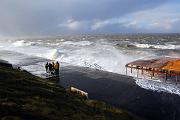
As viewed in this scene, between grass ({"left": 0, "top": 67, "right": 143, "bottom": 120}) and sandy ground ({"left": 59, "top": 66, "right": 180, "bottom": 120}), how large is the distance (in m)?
2.94

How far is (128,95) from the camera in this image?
25.0 m

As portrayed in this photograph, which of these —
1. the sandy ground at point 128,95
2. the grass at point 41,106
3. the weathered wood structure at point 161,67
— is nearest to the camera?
the grass at point 41,106

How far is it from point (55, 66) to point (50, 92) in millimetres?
13851

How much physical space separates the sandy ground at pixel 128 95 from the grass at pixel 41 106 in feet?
9.65

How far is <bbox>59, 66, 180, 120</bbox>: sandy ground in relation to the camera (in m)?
20.4

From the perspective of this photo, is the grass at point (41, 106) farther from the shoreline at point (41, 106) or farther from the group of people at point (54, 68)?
the group of people at point (54, 68)

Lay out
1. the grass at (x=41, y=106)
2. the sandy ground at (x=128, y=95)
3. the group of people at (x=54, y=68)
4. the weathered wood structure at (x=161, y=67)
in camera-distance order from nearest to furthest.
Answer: the grass at (x=41, y=106) → the sandy ground at (x=128, y=95) → the weathered wood structure at (x=161, y=67) → the group of people at (x=54, y=68)

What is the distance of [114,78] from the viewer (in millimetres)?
33281

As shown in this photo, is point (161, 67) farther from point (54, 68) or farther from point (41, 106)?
point (41, 106)

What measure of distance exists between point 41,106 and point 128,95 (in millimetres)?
11891

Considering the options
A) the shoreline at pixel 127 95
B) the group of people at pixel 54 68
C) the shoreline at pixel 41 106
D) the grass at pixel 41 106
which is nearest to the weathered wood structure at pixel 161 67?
the shoreline at pixel 127 95

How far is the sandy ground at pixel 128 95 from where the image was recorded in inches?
803

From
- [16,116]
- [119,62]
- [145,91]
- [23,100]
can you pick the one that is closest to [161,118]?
[145,91]

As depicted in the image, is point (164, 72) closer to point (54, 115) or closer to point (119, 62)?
point (119, 62)
